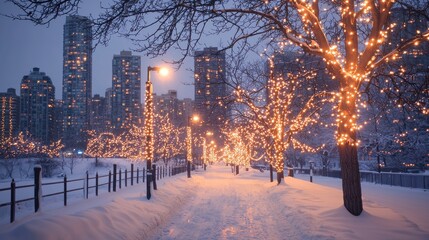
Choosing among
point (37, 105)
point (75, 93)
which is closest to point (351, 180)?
point (37, 105)

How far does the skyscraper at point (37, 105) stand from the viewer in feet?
407

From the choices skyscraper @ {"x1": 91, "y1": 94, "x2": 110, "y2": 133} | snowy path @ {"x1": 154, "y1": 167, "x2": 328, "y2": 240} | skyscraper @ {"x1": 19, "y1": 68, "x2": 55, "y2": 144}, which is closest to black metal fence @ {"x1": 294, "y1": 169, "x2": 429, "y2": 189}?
snowy path @ {"x1": 154, "y1": 167, "x2": 328, "y2": 240}

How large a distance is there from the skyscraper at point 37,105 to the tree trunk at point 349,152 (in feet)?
415

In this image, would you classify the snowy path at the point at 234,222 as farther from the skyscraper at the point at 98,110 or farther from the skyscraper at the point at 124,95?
the skyscraper at the point at 98,110

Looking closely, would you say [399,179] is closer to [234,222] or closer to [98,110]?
[234,222]

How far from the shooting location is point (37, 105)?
12744cm

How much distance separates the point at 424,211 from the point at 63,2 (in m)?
11.9

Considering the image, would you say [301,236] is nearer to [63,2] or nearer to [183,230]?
[183,230]

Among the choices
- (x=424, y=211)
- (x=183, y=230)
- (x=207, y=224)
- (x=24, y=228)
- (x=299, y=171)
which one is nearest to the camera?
(x=24, y=228)

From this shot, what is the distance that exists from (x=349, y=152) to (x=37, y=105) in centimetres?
13625

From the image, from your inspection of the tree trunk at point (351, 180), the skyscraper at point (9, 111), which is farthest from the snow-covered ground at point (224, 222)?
the skyscraper at point (9, 111)

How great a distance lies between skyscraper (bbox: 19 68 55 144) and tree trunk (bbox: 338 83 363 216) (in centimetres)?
12651

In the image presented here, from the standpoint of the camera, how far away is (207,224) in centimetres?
1019

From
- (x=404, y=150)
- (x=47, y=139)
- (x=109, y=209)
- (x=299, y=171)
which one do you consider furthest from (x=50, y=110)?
(x=109, y=209)
